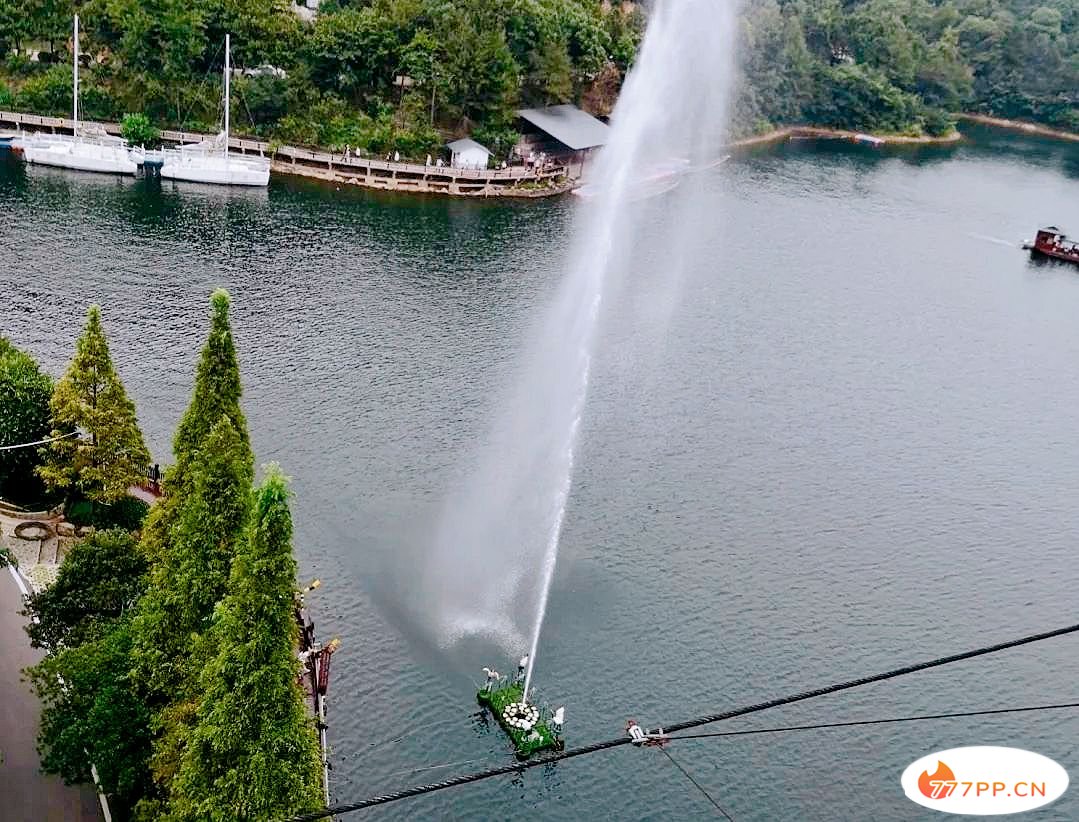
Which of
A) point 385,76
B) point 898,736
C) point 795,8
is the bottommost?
point 898,736

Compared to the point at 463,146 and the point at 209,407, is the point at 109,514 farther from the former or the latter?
the point at 463,146

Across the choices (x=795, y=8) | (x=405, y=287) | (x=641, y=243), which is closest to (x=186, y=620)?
(x=405, y=287)

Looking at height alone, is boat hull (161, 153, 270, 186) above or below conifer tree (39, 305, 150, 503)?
above

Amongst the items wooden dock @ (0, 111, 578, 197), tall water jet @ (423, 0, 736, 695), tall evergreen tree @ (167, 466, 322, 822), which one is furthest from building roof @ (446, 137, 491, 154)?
tall evergreen tree @ (167, 466, 322, 822)

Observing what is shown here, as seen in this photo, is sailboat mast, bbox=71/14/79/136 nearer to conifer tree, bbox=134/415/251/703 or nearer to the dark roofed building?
the dark roofed building

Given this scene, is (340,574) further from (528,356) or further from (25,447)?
(528,356)

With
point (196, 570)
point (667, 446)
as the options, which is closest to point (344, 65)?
point (667, 446)
